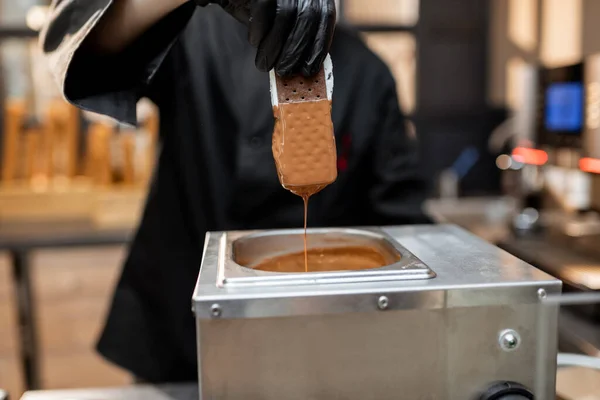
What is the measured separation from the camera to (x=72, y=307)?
2.75 metres

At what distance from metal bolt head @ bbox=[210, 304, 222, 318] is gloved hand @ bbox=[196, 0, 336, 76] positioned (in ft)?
0.98

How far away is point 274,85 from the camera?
2.52 feet

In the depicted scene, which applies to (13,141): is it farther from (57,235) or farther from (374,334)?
(374,334)

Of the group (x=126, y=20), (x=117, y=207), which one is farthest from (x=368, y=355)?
(x=117, y=207)

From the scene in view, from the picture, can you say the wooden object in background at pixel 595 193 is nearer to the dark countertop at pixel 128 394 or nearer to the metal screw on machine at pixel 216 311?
the dark countertop at pixel 128 394

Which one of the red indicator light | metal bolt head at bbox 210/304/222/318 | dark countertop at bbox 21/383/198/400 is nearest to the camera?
Answer: metal bolt head at bbox 210/304/222/318

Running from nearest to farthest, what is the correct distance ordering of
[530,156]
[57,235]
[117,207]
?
[530,156] < [57,235] < [117,207]

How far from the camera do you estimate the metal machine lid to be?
64 centimetres

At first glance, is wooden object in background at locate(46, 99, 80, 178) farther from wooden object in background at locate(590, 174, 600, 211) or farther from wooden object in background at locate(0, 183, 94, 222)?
wooden object in background at locate(590, 174, 600, 211)

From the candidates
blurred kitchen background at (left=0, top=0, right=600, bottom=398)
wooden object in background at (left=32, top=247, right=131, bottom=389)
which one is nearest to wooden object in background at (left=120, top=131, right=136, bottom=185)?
blurred kitchen background at (left=0, top=0, right=600, bottom=398)

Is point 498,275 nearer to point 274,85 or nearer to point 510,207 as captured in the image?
point 274,85

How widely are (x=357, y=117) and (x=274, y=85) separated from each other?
636mm

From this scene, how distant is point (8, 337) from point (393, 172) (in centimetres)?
209

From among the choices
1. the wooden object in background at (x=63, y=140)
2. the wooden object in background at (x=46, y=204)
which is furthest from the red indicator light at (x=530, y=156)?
the wooden object in background at (x=63, y=140)
